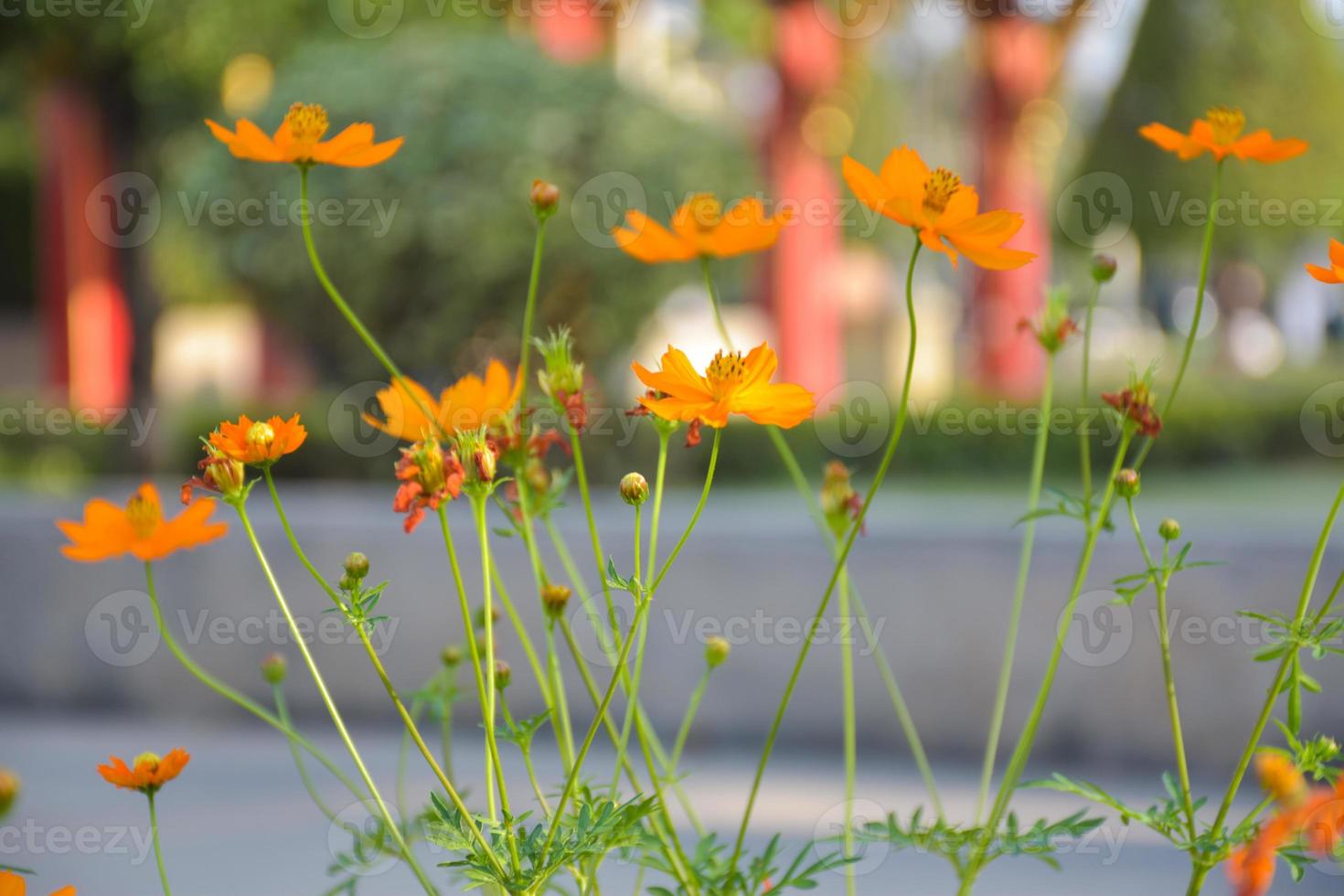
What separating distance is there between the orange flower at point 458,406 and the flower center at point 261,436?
0.09 metres

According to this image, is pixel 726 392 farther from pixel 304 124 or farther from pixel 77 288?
pixel 77 288

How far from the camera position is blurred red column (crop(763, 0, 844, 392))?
19.2 ft

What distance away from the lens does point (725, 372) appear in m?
0.70

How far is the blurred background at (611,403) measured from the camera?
2.52 metres

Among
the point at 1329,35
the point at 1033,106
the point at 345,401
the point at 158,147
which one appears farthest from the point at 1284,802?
the point at 1329,35

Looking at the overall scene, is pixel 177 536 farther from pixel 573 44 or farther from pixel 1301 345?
pixel 1301 345

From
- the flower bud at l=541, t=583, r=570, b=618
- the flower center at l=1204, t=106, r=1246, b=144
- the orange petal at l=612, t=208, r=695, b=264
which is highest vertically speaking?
the orange petal at l=612, t=208, r=695, b=264

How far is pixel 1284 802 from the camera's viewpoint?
0.48m

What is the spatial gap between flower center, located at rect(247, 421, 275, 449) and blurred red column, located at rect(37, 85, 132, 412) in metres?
6.90

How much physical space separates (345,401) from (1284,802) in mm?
3953

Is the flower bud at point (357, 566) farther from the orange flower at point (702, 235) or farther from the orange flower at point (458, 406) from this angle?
the orange flower at point (702, 235)

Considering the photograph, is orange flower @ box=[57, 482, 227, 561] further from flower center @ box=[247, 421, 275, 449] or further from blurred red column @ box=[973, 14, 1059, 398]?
blurred red column @ box=[973, 14, 1059, 398]

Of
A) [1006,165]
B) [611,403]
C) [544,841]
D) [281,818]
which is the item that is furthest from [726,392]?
[1006,165]

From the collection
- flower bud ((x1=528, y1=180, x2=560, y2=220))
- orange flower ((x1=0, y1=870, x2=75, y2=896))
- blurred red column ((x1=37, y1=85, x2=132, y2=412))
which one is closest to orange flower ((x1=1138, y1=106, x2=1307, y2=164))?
flower bud ((x1=528, y1=180, x2=560, y2=220))
